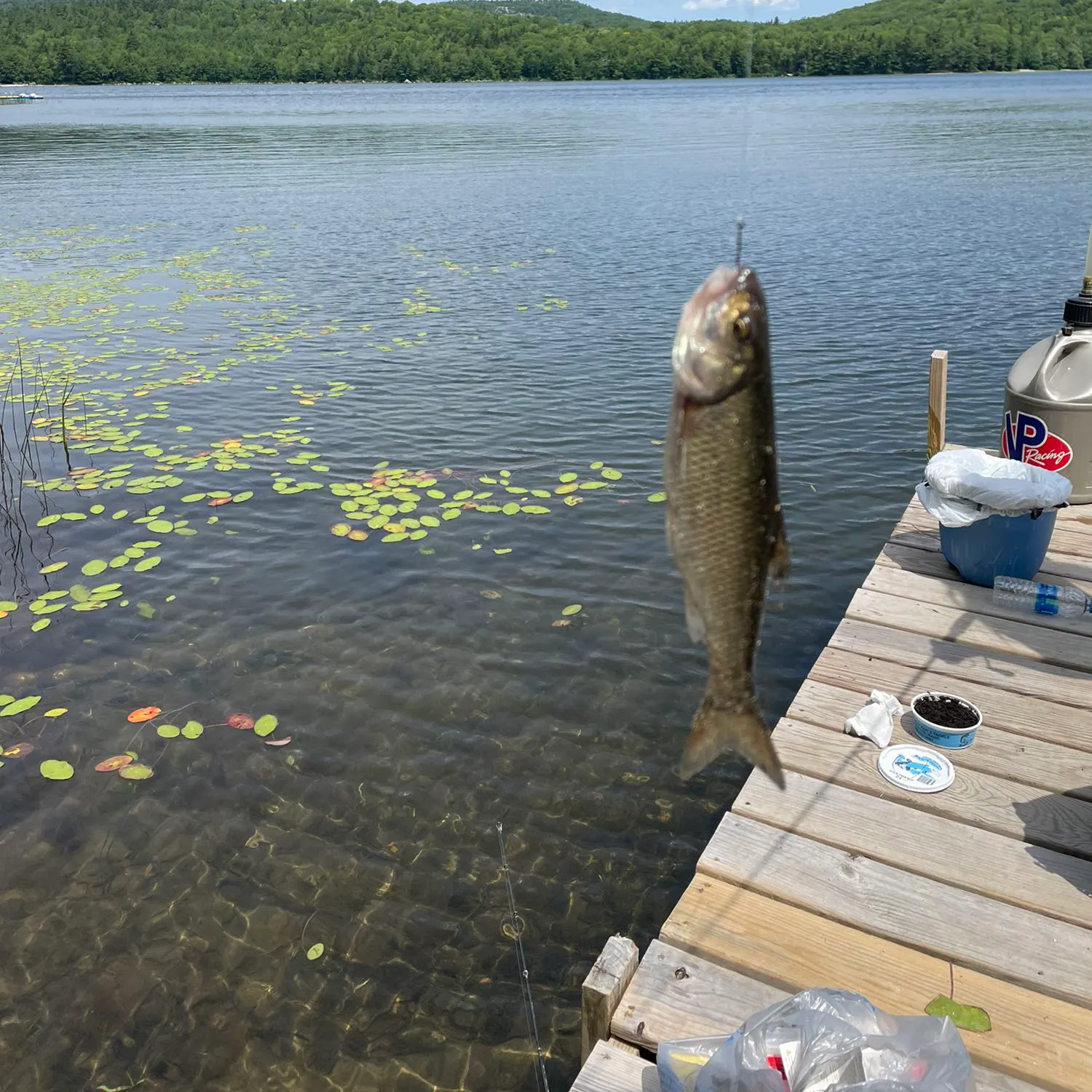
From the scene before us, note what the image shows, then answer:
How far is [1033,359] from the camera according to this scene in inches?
309

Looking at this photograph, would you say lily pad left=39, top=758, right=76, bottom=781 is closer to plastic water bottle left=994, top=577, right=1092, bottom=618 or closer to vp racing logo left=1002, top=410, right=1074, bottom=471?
plastic water bottle left=994, top=577, right=1092, bottom=618

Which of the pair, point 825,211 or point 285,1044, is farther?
point 825,211

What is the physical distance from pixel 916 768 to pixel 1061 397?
4.02 metres

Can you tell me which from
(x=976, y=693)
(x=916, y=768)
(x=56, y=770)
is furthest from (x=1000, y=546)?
(x=56, y=770)

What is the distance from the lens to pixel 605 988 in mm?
3844

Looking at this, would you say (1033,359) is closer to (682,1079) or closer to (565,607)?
(565,607)

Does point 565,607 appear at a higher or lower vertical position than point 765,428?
lower

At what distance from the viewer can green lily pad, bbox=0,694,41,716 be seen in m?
7.34

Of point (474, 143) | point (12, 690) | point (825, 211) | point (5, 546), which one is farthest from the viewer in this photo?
point (474, 143)

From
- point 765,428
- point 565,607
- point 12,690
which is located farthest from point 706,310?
point 12,690

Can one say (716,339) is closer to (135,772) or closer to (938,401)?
(135,772)

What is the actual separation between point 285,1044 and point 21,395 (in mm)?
11802

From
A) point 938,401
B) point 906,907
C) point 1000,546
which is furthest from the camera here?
point 938,401

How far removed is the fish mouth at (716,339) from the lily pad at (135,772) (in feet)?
19.8
